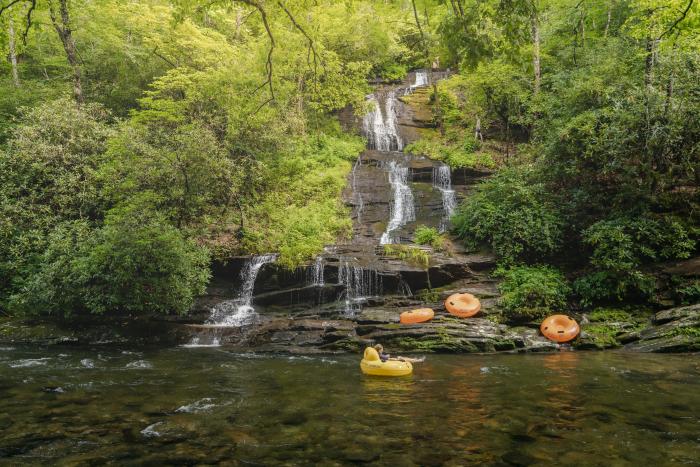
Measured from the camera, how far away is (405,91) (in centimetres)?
2825

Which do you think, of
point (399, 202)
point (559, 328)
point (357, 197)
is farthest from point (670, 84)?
point (357, 197)

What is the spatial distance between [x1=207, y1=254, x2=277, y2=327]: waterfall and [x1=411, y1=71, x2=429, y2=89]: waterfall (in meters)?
18.5

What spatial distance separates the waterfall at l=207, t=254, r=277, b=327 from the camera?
1392 cm

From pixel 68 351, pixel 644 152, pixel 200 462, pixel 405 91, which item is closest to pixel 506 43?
pixel 200 462

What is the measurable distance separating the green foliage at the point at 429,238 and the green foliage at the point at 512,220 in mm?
765

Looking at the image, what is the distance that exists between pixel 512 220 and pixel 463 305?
12.2 ft

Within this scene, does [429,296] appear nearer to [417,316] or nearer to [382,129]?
[417,316]

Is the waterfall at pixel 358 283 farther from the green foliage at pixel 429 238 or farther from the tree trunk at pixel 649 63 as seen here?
the tree trunk at pixel 649 63

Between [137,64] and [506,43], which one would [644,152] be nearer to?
[506,43]

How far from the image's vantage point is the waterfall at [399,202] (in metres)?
17.9

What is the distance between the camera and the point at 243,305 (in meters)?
14.5

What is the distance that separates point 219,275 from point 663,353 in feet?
42.8

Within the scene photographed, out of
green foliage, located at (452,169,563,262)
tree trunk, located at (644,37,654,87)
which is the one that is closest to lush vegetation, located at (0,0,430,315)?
green foliage, located at (452,169,563,262)

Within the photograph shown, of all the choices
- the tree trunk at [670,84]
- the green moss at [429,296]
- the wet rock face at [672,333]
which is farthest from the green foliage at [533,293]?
the tree trunk at [670,84]
